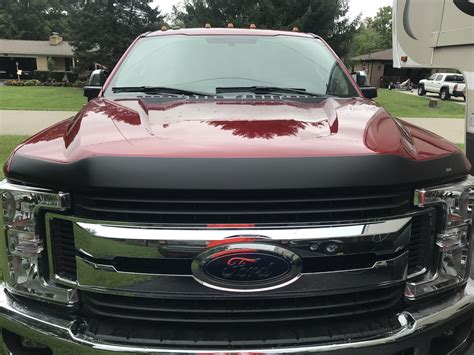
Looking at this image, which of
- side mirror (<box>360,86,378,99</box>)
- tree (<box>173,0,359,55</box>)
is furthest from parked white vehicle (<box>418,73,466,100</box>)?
side mirror (<box>360,86,378,99</box>)

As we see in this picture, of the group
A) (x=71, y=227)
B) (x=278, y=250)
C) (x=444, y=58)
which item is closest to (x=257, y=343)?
(x=278, y=250)

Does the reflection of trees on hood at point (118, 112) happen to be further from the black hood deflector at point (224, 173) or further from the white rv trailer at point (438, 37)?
the white rv trailer at point (438, 37)

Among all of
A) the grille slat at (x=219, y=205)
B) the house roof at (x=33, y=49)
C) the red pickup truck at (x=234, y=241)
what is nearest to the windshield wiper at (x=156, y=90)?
the red pickup truck at (x=234, y=241)

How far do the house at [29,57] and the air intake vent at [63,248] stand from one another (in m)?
64.5

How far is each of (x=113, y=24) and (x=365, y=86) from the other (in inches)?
1337

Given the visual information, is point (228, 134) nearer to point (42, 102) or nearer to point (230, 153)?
point (230, 153)

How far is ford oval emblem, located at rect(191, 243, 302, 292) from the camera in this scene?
5.63 ft

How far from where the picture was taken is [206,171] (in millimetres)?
1711

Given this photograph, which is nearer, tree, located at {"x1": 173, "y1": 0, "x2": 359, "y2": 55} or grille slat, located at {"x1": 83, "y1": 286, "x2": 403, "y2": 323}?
grille slat, located at {"x1": 83, "y1": 286, "x2": 403, "y2": 323}

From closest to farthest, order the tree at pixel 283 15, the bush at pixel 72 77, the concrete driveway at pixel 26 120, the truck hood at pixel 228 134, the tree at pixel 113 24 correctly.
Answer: the truck hood at pixel 228 134, the concrete driveway at pixel 26 120, the tree at pixel 283 15, the tree at pixel 113 24, the bush at pixel 72 77

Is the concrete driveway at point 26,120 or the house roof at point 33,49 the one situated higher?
the house roof at point 33,49

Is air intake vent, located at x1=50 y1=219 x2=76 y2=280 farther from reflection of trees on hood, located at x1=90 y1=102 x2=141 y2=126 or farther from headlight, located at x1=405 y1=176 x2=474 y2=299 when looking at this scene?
headlight, located at x1=405 y1=176 x2=474 y2=299

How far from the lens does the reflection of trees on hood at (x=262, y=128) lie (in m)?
1.95

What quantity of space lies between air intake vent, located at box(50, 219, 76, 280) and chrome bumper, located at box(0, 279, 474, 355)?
0.60 feet
